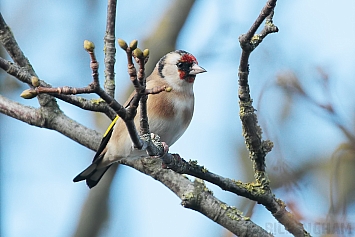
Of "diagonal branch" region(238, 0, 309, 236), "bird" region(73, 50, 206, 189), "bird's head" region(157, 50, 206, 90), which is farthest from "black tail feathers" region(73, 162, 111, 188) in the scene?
"diagonal branch" region(238, 0, 309, 236)

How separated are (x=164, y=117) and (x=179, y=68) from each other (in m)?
0.72

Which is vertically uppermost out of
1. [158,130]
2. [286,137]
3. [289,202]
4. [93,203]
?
[286,137]

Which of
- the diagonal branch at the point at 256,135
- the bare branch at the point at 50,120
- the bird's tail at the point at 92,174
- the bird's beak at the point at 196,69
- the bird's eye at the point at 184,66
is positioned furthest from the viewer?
the bird's eye at the point at 184,66

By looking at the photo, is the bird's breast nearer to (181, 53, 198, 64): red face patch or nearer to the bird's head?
the bird's head

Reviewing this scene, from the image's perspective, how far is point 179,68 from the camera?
184 inches

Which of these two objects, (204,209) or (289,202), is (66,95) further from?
(204,209)

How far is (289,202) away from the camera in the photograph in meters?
2.38

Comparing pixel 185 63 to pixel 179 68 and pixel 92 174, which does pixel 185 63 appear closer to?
pixel 179 68

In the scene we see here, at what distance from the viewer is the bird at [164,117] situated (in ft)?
13.2

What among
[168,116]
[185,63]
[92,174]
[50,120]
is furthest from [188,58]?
[50,120]

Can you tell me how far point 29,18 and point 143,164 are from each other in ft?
15.7

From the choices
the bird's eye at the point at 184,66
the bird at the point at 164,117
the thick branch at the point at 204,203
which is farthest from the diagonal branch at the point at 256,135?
the bird's eye at the point at 184,66

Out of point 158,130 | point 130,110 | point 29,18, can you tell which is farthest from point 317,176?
point 29,18

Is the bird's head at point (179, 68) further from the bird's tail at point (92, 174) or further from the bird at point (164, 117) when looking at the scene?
the bird's tail at point (92, 174)
